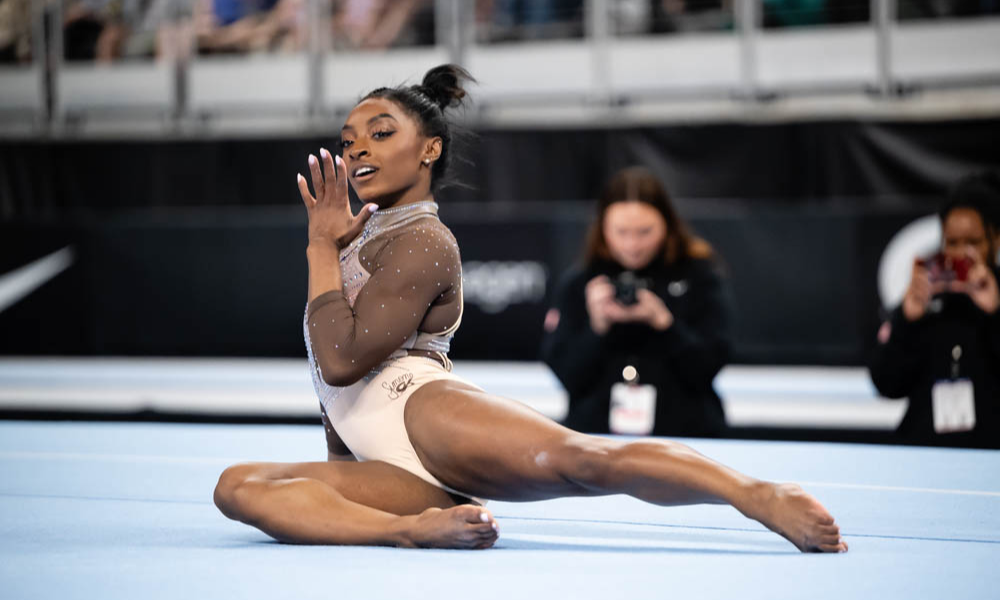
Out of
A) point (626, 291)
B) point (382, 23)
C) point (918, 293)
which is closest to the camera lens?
point (918, 293)

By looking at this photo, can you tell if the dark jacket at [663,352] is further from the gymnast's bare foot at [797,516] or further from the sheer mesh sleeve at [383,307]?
the gymnast's bare foot at [797,516]

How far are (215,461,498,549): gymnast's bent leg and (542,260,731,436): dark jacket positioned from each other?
68.4 inches

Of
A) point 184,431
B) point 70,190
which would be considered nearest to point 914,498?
point 184,431

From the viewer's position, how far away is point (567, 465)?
233 centimetres

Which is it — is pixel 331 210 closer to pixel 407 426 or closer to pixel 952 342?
pixel 407 426

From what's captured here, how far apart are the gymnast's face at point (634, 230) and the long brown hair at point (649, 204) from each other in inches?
0.7

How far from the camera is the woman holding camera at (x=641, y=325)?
13.5 ft

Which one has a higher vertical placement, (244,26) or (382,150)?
(244,26)

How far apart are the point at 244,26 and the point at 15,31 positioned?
1.79 m

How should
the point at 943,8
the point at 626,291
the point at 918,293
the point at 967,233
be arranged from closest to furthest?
the point at 918,293 → the point at 967,233 → the point at 626,291 → the point at 943,8

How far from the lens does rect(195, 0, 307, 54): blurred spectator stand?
31.3 ft

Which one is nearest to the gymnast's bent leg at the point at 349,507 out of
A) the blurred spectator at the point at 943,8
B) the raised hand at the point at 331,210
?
the raised hand at the point at 331,210

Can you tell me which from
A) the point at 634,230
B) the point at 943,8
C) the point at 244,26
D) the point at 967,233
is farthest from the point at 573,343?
the point at 244,26

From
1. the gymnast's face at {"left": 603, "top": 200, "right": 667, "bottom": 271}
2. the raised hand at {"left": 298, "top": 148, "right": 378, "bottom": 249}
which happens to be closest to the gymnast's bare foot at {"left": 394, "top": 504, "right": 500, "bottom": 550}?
the raised hand at {"left": 298, "top": 148, "right": 378, "bottom": 249}
